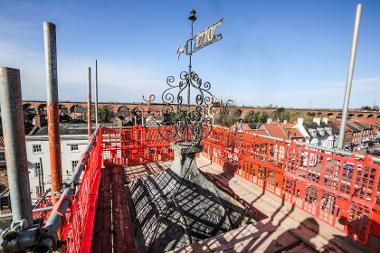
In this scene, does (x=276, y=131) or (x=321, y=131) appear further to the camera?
(x=321, y=131)

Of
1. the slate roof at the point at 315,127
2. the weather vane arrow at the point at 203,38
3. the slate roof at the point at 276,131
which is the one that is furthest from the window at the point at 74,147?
the slate roof at the point at 315,127

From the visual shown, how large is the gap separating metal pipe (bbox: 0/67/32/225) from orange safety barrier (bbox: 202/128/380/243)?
4264mm

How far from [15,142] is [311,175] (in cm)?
473

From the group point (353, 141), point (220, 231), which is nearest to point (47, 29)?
point (220, 231)

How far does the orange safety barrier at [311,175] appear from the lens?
3339 millimetres

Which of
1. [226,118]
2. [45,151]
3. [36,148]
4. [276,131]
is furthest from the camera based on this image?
[276,131]

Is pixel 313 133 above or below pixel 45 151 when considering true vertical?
above

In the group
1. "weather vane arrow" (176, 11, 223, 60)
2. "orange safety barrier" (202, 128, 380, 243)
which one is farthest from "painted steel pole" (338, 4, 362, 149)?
"weather vane arrow" (176, 11, 223, 60)

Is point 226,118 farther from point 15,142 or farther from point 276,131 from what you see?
point 15,142

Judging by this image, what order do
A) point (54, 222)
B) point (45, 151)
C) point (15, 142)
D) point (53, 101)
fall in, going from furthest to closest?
point (45, 151)
point (53, 101)
point (54, 222)
point (15, 142)

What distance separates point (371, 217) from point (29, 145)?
25432mm

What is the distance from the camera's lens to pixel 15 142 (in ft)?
3.39

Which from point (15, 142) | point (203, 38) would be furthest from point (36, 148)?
point (15, 142)

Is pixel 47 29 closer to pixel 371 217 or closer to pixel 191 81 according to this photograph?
pixel 191 81
